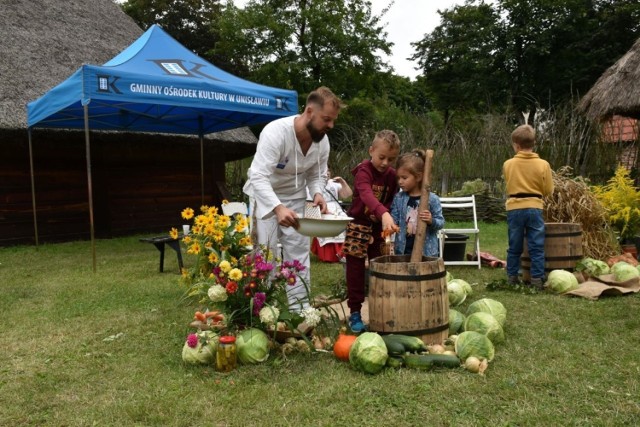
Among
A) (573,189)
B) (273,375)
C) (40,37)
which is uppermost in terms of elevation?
(40,37)

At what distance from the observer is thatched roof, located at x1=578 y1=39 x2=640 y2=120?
9.30m

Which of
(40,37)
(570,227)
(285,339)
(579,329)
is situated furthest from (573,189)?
(40,37)

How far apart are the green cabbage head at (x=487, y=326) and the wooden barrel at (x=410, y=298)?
0.86 feet

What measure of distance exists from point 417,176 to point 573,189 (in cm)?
327

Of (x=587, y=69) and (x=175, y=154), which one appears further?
(x=587, y=69)

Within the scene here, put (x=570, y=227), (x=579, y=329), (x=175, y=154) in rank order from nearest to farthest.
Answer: (x=579, y=329) → (x=570, y=227) → (x=175, y=154)

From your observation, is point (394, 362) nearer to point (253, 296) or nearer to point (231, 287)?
point (253, 296)

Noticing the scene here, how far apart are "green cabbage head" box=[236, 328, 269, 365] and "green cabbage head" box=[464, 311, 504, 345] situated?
4.44 ft

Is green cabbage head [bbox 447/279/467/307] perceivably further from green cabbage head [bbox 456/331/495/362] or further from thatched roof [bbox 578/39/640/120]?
thatched roof [bbox 578/39/640/120]

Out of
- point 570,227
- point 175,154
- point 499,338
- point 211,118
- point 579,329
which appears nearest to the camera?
point 499,338

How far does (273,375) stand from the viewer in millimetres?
3025

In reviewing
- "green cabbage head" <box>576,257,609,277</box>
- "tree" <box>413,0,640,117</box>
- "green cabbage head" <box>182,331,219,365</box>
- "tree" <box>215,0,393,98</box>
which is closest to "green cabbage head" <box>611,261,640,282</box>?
"green cabbage head" <box>576,257,609,277</box>

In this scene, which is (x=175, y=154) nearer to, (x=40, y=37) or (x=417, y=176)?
(x=40, y=37)

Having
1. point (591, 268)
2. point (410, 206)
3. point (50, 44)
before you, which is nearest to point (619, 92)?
point (591, 268)
